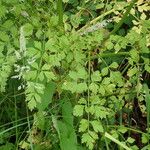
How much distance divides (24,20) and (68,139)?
593mm

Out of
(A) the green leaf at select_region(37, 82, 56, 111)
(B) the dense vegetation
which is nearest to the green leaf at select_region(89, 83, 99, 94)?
(B) the dense vegetation

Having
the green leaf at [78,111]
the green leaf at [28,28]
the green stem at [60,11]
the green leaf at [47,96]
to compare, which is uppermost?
the green stem at [60,11]

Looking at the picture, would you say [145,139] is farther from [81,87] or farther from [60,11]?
[60,11]

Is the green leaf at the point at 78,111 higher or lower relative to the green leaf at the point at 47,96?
lower

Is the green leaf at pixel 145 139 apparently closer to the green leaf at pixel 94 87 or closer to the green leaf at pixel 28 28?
the green leaf at pixel 94 87

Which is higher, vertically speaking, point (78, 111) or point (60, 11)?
point (60, 11)

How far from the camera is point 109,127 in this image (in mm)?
2193

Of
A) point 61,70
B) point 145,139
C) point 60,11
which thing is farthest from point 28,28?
point 145,139

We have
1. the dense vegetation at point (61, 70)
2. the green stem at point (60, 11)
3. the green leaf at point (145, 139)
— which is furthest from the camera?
the green leaf at point (145, 139)

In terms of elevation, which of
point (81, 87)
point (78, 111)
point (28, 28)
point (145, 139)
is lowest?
point (145, 139)

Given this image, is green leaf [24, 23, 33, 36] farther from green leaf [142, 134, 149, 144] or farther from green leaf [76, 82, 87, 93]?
green leaf [142, 134, 149, 144]

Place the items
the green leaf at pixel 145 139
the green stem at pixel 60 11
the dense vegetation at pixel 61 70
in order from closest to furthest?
the dense vegetation at pixel 61 70 < the green stem at pixel 60 11 < the green leaf at pixel 145 139

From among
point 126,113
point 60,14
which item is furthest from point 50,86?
point 126,113

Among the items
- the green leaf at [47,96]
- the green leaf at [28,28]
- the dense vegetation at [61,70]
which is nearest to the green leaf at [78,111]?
the dense vegetation at [61,70]
